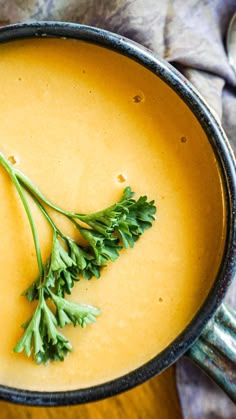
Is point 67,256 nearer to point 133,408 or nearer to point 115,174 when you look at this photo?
point 115,174

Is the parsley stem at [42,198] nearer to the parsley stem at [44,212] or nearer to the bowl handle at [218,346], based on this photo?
the parsley stem at [44,212]

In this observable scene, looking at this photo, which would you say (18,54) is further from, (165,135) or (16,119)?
(165,135)

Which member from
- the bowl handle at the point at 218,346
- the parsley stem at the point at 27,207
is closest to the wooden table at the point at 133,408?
the bowl handle at the point at 218,346

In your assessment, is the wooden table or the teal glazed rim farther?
the wooden table

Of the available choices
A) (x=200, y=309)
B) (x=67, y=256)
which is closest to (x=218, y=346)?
(x=200, y=309)

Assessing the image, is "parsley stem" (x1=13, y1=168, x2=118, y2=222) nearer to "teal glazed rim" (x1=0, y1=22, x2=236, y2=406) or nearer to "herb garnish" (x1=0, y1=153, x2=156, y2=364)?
"herb garnish" (x1=0, y1=153, x2=156, y2=364)

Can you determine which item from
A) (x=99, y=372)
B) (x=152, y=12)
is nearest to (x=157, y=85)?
(x=152, y=12)

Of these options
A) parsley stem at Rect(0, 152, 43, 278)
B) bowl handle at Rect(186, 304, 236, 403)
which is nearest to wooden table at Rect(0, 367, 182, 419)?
bowl handle at Rect(186, 304, 236, 403)
